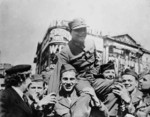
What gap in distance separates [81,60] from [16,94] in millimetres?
1028

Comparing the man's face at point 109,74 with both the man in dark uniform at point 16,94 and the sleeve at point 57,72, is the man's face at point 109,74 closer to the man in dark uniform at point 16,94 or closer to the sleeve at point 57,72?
the sleeve at point 57,72

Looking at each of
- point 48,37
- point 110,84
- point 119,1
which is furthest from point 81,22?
point 48,37

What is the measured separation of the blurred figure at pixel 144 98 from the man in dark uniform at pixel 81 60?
51 cm

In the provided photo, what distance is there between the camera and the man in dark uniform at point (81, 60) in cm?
311

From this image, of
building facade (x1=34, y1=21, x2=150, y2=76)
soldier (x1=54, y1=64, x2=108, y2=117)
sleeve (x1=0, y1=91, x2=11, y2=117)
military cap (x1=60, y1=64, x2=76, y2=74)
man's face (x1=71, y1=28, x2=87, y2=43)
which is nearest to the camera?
sleeve (x1=0, y1=91, x2=11, y2=117)

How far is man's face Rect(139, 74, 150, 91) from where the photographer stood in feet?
12.5

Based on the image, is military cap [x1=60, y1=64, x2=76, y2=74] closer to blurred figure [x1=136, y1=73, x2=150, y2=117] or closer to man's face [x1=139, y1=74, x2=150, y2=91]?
blurred figure [x1=136, y1=73, x2=150, y2=117]

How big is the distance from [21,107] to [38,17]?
2191 mm

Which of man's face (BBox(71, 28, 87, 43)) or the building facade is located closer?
man's face (BBox(71, 28, 87, 43))

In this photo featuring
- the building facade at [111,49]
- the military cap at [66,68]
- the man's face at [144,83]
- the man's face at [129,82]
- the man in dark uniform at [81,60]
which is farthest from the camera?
the building facade at [111,49]

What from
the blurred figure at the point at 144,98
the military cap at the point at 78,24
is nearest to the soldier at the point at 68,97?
the military cap at the point at 78,24

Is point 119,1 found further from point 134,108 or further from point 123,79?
point 134,108

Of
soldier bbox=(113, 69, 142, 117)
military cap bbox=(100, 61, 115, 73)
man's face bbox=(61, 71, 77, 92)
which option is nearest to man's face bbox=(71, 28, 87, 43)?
military cap bbox=(100, 61, 115, 73)

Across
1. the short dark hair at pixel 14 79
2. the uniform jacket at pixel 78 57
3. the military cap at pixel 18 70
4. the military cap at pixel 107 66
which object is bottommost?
the short dark hair at pixel 14 79
